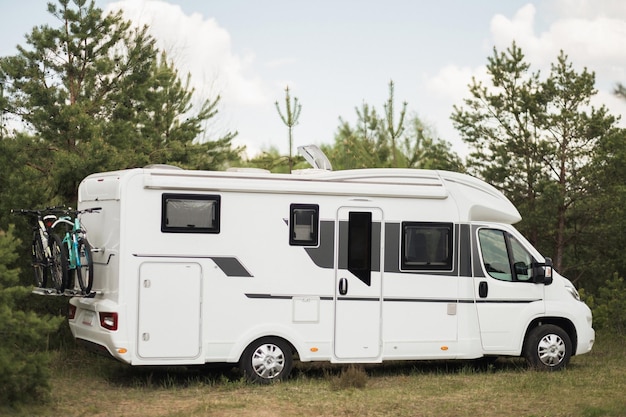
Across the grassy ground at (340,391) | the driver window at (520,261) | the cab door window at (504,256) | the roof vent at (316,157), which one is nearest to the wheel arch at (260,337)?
the grassy ground at (340,391)

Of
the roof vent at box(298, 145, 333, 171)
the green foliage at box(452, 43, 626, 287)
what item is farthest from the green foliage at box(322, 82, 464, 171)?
the roof vent at box(298, 145, 333, 171)

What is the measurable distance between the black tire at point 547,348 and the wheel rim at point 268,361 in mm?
3241

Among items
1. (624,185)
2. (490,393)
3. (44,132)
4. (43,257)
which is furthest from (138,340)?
(624,185)

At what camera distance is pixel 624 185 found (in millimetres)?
17766

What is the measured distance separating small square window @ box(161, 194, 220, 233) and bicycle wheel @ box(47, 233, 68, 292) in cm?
118

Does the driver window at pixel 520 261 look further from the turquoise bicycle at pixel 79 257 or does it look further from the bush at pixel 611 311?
the bush at pixel 611 311

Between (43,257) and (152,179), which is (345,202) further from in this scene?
(43,257)

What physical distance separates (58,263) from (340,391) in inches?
139

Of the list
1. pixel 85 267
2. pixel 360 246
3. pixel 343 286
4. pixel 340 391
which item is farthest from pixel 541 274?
pixel 85 267

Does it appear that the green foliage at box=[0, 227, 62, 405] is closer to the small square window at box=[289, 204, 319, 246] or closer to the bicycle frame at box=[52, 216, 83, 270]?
the bicycle frame at box=[52, 216, 83, 270]

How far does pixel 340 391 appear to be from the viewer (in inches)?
389

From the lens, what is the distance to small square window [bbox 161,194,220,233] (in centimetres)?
988

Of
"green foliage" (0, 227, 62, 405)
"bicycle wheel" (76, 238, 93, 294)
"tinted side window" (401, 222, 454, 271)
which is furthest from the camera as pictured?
"tinted side window" (401, 222, 454, 271)

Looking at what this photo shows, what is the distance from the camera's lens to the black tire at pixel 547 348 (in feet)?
36.9
